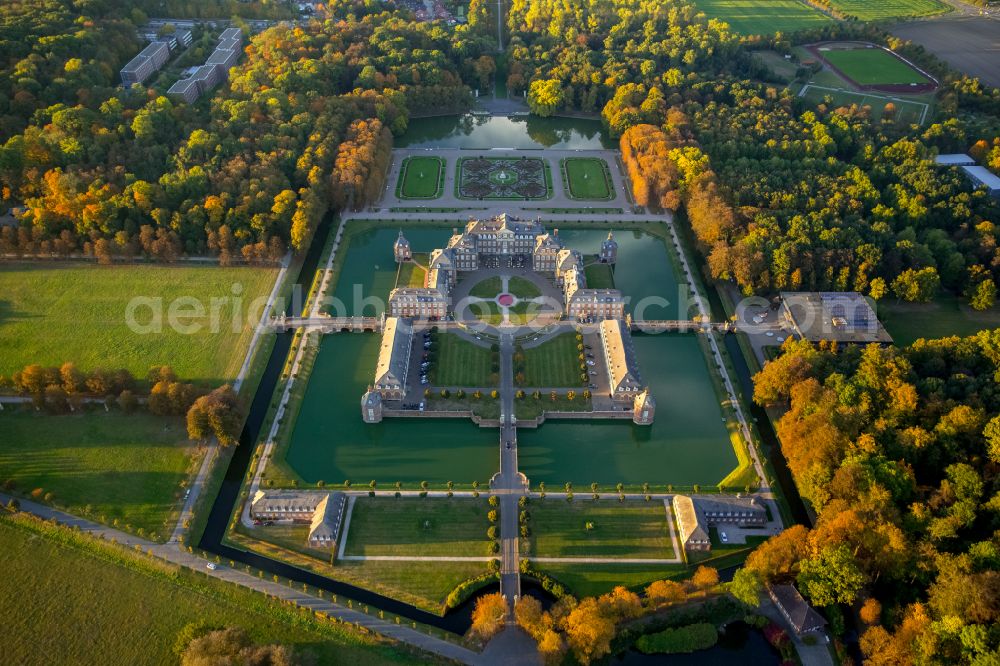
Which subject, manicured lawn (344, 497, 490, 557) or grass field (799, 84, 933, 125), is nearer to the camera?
manicured lawn (344, 497, 490, 557)

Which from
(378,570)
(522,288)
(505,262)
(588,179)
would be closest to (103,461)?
(378,570)

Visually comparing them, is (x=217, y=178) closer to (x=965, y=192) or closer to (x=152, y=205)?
(x=152, y=205)

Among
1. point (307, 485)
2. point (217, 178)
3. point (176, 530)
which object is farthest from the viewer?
point (217, 178)

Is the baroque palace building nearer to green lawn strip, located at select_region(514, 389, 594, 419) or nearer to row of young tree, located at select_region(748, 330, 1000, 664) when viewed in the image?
green lawn strip, located at select_region(514, 389, 594, 419)

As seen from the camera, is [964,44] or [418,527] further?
[964,44]

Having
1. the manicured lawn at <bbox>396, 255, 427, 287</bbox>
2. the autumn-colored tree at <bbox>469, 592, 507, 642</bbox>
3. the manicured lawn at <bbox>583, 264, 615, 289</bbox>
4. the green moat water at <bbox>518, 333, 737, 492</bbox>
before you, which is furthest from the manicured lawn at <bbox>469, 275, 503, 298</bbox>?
the autumn-colored tree at <bbox>469, 592, 507, 642</bbox>

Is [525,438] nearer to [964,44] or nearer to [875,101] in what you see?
[875,101]

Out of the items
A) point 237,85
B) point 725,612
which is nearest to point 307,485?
point 725,612
